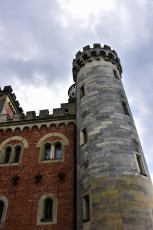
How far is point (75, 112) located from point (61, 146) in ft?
10.1

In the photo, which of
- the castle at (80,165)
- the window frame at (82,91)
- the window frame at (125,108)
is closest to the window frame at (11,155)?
the castle at (80,165)

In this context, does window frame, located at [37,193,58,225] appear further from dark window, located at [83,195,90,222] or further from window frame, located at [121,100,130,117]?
window frame, located at [121,100,130,117]

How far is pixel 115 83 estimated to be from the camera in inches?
659

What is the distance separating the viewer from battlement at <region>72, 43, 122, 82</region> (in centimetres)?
1919

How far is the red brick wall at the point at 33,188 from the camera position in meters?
11.8

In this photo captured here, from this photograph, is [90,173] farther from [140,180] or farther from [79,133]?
[79,133]

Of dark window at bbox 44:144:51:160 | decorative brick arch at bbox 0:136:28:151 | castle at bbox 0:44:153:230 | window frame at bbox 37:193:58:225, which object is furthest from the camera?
decorative brick arch at bbox 0:136:28:151

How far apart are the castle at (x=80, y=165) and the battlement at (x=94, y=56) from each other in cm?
68

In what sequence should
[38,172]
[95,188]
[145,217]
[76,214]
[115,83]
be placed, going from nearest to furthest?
1. [145,217]
2. [95,188]
3. [76,214]
4. [38,172]
5. [115,83]

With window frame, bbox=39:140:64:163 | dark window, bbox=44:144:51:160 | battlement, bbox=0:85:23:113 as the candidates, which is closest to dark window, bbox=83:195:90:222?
window frame, bbox=39:140:64:163

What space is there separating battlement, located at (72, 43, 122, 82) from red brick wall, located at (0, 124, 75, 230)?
6.31 metres

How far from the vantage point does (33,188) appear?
1319 cm

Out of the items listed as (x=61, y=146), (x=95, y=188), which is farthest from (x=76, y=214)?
(x=61, y=146)

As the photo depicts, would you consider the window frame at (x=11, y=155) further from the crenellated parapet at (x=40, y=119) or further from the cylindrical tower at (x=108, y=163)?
the cylindrical tower at (x=108, y=163)
